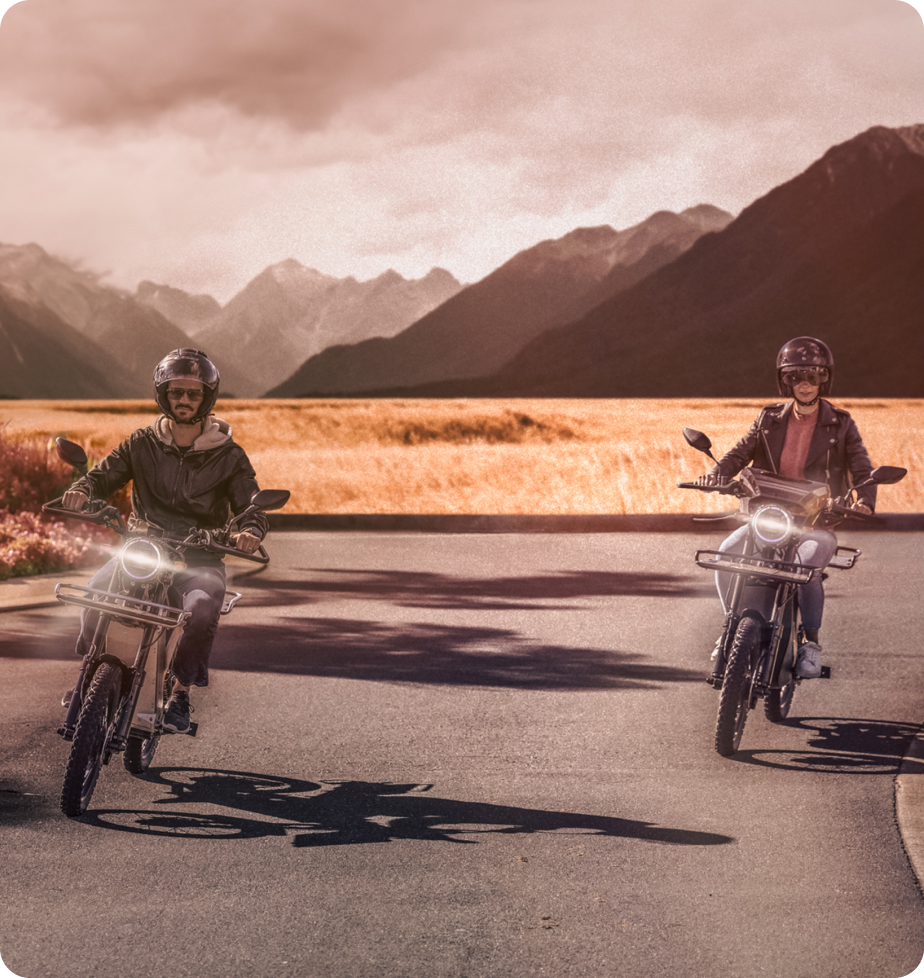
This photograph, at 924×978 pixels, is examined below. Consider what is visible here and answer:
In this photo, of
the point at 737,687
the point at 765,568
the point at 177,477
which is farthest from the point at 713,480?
the point at 177,477

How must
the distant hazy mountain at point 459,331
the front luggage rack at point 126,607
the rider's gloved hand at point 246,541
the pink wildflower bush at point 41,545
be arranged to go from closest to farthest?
the front luggage rack at point 126,607
the rider's gloved hand at point 246,541
the pink wildflower bush at point 41,545
the distant hazy mountain at point 459,331

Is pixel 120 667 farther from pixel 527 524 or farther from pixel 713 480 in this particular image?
pixel 527 524

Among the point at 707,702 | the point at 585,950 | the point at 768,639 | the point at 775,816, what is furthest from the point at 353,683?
the point at 585,950

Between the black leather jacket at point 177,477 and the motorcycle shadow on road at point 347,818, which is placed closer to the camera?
the motorcycle shadow on road at point 347,818

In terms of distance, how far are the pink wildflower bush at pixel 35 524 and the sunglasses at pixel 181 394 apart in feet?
25.3

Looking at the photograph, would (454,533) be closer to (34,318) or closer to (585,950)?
(585,950)

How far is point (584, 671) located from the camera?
8883mm

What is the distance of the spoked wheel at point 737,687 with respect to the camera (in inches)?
246

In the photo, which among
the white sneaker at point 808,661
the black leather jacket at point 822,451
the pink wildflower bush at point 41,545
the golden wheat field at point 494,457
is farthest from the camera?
the golden wheat field at point 494,457

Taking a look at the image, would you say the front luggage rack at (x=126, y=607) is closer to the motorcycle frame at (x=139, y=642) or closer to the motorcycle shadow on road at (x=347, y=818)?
the motorcycle frame at (x=139, y=642)

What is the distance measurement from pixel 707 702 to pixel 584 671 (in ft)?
3.80

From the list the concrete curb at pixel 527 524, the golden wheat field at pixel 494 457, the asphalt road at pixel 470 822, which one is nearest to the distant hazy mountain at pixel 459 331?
the golden wheat field at pixel 494 457

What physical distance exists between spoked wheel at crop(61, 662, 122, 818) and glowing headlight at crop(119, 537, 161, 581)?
38cm

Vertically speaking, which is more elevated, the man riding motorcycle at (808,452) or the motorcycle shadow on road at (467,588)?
the man riding motorcycle at (808,452)
